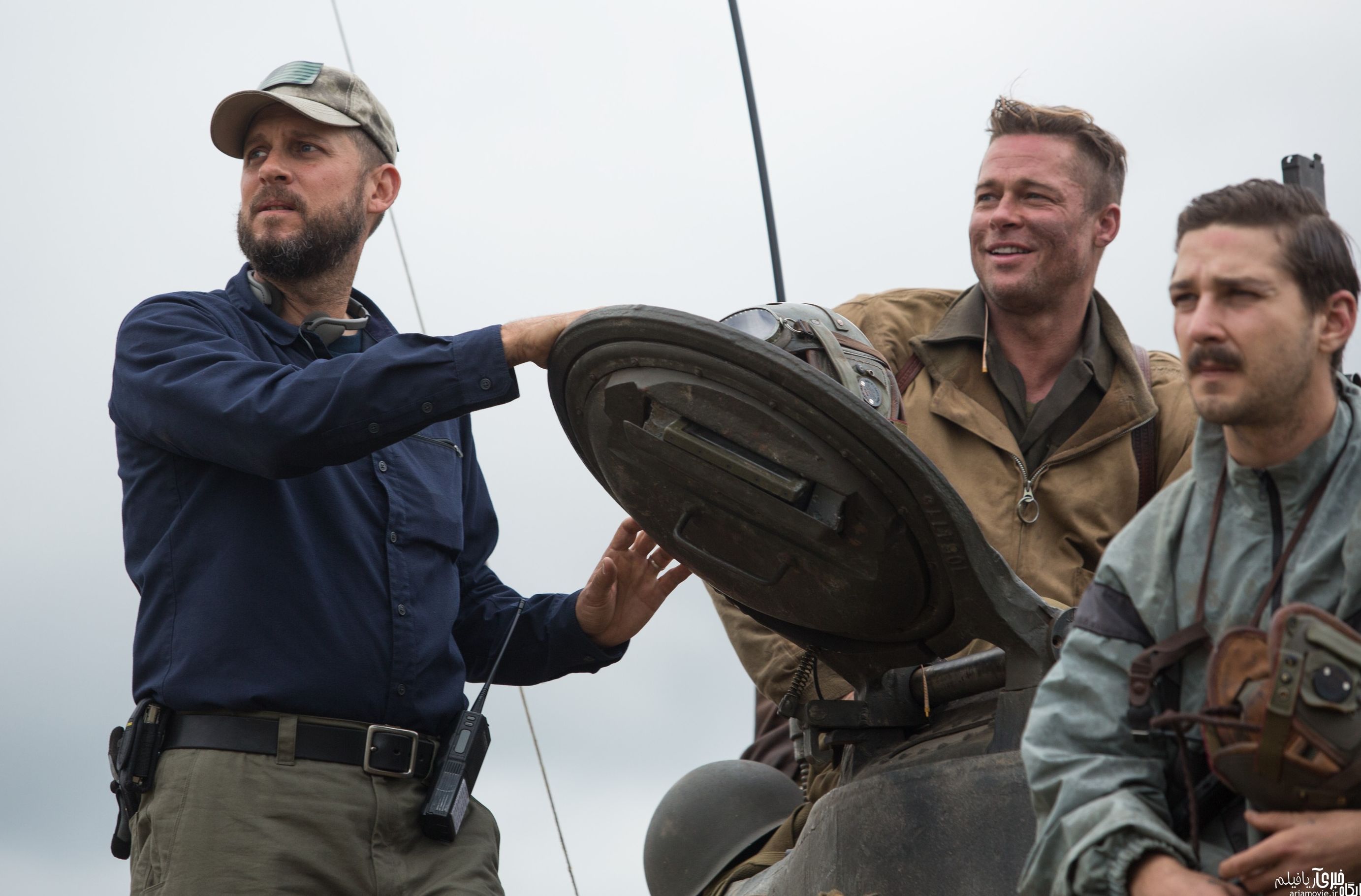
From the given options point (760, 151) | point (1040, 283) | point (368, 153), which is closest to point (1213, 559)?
point (1040, 283)

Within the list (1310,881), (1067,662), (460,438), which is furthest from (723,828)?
(1310,881)

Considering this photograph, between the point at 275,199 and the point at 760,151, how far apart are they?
8.94 feet

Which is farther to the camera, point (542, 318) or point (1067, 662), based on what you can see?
point (542, 318)

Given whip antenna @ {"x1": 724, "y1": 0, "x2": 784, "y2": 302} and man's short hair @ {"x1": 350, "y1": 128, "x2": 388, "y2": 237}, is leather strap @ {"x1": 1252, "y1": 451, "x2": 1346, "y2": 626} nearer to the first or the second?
man's short hair @ {"x1": 350, "y1": 128, "x2": 388, "y2": 237}

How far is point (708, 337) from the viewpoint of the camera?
338cm

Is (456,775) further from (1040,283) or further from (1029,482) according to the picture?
(1040,283)

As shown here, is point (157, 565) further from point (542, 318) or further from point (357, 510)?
point (542, 318)

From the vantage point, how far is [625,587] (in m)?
4.64

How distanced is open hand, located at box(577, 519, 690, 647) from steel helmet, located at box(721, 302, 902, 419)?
906 mm

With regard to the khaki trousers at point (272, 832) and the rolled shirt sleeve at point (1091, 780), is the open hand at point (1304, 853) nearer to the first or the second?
the rolled shirt sleeve at point (1091, 780)

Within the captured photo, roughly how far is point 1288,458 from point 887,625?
4.33 ft
